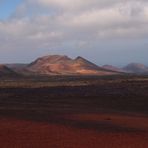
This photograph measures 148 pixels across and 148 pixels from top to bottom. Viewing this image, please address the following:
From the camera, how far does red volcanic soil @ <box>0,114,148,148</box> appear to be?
1456 cm

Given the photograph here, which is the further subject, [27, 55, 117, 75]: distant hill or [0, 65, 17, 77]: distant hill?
[27, 55, 117, 75]: distant hill

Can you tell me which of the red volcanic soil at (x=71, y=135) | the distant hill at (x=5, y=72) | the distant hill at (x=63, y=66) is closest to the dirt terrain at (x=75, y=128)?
the red volcanic soil at (x=71, y=135)

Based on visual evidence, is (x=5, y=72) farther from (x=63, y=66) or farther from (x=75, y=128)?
(x=75, y=128)

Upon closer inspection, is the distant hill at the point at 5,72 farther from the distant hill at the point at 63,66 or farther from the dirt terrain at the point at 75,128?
the dirt terrain at the point at 75,128

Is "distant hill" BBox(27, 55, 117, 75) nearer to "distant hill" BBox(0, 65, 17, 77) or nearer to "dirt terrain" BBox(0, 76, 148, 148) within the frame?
"distant hill" BBox(0, 65, 17, 77)

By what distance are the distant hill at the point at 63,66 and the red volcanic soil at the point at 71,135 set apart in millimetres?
99213

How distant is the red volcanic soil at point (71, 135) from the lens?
573 inches

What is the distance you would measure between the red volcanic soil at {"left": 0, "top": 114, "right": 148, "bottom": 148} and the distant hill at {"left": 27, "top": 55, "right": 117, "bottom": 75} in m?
99.2

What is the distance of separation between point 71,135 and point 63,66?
116544 millimetres

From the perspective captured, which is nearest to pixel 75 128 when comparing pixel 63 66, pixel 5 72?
pixel 5 72

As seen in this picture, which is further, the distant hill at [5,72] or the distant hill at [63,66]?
the distant hill at [63,66]

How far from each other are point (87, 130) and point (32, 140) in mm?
3156

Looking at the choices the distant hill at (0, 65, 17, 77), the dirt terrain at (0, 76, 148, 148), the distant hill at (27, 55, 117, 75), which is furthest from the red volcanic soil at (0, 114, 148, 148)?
the distant hill at (27, 55, 117, 75)

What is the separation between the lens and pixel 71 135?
648 inches
